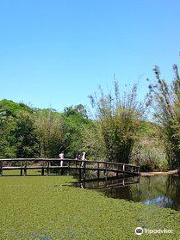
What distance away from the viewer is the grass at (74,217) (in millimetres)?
6457

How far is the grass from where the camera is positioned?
21.2ft

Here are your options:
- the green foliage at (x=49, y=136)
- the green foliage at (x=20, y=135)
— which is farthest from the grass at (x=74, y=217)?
the green foliage at (x=20, y=135)

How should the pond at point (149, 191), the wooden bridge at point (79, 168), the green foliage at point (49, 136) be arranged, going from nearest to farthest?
the pond at point (149, 191)
the wooden bridge at point (79, 168)
the green foliage at point (49, 136)

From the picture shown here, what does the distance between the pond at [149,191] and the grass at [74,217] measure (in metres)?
0.94

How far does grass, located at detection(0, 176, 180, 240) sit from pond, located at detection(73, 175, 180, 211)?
3.08 ft

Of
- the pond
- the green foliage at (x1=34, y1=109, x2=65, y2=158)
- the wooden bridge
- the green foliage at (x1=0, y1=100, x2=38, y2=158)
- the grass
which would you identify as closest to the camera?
the grass

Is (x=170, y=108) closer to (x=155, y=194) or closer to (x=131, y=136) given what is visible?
(x=131, y=136)

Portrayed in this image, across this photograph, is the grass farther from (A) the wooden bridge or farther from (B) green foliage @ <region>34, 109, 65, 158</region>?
(B) green foliage @ <region>34, 109, 65, 158</region>

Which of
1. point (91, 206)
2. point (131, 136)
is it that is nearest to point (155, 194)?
point (91, 206)

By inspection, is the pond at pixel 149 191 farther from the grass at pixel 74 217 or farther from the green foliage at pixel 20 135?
the green foliage at pixel 20 135

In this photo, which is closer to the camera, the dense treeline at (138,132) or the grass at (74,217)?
the grass at (74,217)

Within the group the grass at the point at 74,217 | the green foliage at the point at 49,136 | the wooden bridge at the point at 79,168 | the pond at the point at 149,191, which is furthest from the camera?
the green foliage at the point at 49,136

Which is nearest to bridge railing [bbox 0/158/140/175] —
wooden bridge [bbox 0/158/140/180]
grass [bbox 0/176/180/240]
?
wooden bridge [bbox 0/158/140/180]

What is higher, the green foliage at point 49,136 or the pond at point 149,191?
the green foliage at point 49,136
